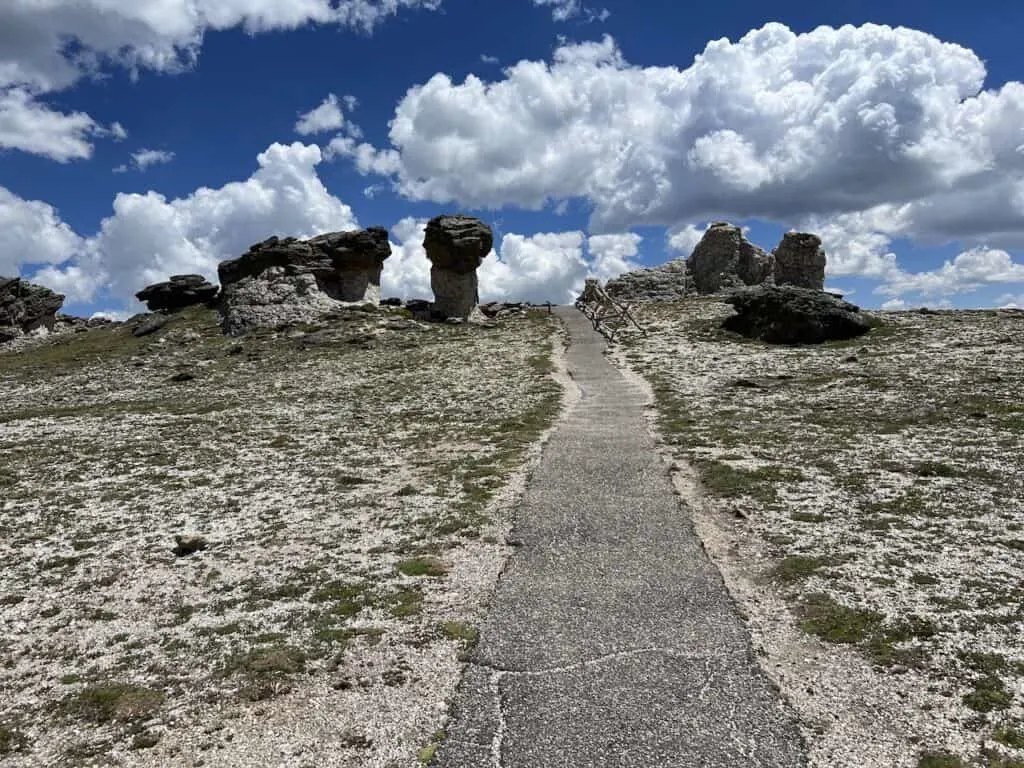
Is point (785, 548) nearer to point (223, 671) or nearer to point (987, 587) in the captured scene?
point (987, 587)

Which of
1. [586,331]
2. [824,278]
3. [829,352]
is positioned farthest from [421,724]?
[824,278]

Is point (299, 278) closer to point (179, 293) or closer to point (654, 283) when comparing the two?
point (179, 293)

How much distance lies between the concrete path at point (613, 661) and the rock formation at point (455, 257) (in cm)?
6312

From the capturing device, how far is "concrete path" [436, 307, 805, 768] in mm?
8867

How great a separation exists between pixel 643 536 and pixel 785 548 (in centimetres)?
327

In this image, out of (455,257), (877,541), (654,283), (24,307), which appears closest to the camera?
(877,541)

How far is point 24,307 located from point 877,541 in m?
111

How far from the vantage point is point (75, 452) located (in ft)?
93.8

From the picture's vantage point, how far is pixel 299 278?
251 ft

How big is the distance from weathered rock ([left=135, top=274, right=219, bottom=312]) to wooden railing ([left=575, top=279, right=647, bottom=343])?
52874 mm

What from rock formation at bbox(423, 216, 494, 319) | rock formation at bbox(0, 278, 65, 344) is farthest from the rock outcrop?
rock formation at bbox(0, 278, 65, 344)

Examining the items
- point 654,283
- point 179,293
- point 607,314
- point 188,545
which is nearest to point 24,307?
point 179,293

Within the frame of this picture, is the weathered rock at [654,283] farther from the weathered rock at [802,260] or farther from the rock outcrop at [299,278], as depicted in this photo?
the rock outcrop at [299,278]

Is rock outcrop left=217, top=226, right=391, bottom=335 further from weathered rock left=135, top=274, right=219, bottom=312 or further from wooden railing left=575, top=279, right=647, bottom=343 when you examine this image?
wooden railing left=575, top=279, right=647, bottom=343
